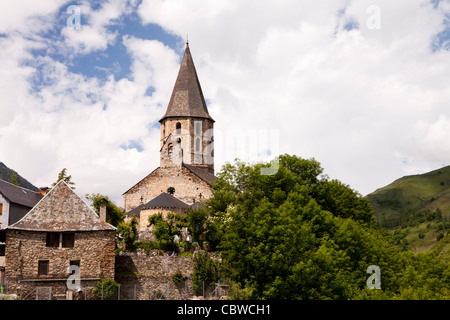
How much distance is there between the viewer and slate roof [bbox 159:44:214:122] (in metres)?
74.3

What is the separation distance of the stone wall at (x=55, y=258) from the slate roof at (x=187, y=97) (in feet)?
130

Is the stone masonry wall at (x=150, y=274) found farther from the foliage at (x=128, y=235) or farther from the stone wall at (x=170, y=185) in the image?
the stone wall at (x=170, y=185)

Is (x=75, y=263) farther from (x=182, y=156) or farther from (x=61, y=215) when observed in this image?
(x=182, y=156)

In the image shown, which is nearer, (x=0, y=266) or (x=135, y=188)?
(x=0, y=266)

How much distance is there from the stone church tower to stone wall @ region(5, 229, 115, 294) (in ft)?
51.6

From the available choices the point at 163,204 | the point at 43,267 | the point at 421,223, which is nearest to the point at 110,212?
the point at 163,204

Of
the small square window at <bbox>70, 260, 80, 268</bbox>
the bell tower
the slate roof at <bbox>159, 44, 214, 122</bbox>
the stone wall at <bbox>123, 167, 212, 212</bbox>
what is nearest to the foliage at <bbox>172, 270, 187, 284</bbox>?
the small square window at <bbox>70, 260, 80, 268</bbox>

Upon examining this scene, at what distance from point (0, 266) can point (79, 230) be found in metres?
6.62

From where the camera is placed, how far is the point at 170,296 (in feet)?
122

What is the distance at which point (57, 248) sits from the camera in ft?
117
